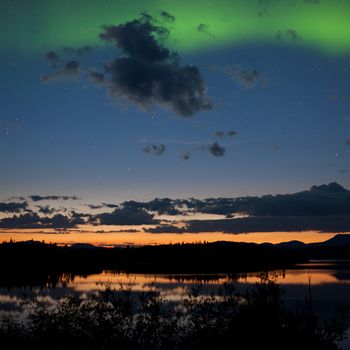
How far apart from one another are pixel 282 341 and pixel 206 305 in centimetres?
514

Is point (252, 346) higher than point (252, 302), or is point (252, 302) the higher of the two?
point (252, 302)

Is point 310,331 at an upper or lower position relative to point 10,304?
upper

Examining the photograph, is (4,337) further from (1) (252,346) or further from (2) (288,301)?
(2) (288,301)

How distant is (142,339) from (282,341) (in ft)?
27.2

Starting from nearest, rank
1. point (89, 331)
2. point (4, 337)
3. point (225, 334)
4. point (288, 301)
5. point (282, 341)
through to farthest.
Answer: point (282, 341)
point (225, 334)
point (89, 331)
point (4, 337)
point (288, 301)

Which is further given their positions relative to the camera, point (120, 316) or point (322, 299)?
point (322, 299)

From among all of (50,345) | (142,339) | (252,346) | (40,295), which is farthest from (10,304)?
(252,346)

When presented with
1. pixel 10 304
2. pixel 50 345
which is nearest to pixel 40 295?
pixel 10 304

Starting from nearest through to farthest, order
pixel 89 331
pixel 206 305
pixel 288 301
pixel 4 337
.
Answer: pixel 206 305 < pixel 89 331 < pixel 4 337 < pixel 288 301

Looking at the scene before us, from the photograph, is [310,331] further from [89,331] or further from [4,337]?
[4,337]

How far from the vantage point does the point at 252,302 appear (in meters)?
25.0

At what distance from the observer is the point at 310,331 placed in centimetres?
2359

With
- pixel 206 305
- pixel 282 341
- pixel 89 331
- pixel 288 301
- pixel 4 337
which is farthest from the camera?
pixel 288 301

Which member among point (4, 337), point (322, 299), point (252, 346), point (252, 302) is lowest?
point (322, 299)
